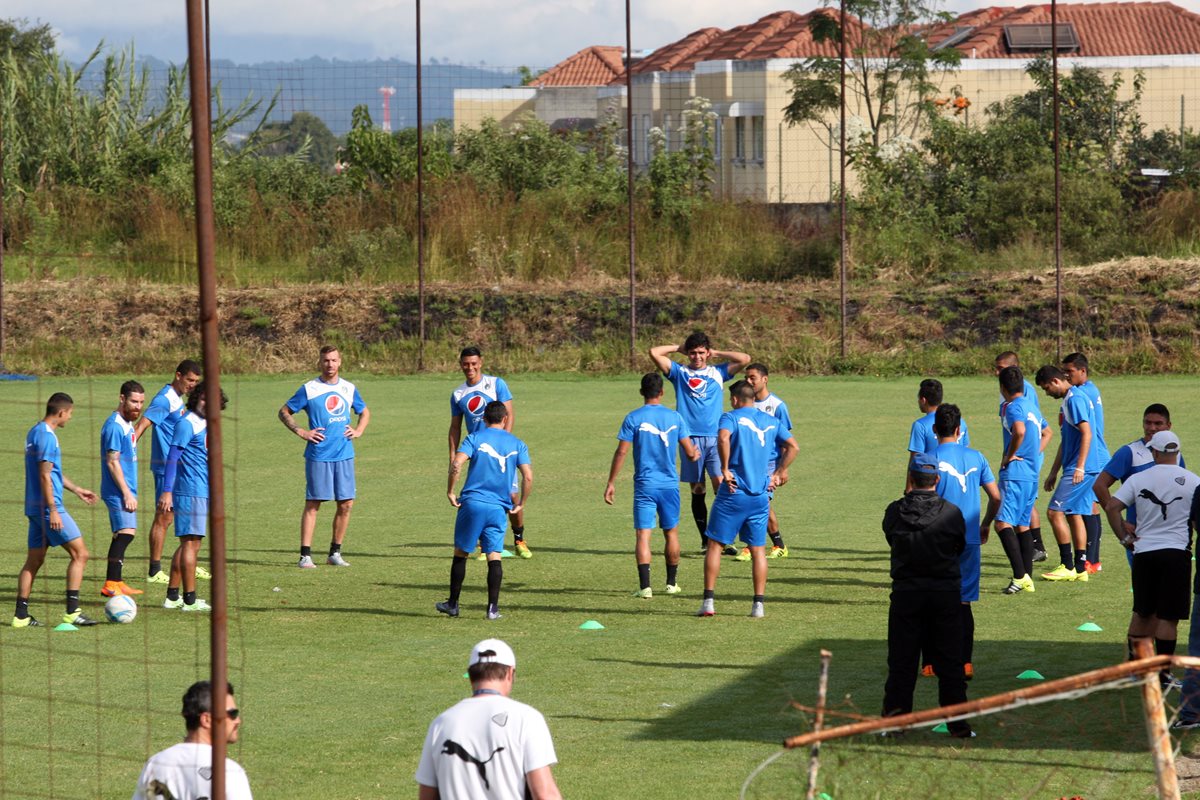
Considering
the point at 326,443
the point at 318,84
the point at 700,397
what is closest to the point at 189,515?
the point at 326,443

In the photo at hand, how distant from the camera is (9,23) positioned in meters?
75.1

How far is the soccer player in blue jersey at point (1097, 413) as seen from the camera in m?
13.3

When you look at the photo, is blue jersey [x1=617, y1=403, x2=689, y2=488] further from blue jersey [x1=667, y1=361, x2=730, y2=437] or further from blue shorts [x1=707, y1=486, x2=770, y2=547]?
blue jersey [x1=667, y1=361, x2=730, y2=437]

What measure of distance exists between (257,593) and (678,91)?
47.1 m

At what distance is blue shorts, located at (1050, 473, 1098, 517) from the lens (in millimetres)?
13258

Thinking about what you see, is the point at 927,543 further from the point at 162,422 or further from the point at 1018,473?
the point at 162,422

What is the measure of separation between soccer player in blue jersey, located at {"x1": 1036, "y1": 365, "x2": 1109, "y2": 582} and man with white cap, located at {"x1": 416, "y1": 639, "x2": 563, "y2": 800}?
324 inches

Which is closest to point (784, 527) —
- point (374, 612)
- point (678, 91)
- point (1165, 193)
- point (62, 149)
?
point (374, 612)

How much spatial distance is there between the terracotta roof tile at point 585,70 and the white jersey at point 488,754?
75.2 m

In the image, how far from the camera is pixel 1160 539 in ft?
31.1

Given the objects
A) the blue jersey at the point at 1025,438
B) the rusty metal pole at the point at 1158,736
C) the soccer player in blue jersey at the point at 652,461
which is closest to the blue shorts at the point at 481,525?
the soccer player in blue jersey at the point at 652,461

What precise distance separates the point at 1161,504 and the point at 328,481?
7.62m

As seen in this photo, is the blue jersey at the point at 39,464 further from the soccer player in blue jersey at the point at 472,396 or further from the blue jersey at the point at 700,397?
the blue jersey at the point at 700,397

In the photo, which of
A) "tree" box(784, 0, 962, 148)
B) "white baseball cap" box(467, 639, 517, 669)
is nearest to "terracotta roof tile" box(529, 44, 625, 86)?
"tree" box(784, 0, 962, 148)
